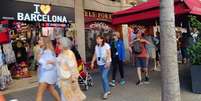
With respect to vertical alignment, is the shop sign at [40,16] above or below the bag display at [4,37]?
above

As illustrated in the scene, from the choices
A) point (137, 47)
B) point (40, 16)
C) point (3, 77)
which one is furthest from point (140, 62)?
point (40, 16)

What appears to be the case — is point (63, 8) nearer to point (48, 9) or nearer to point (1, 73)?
point (48, 9)

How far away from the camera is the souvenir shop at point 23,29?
1376 centimetres

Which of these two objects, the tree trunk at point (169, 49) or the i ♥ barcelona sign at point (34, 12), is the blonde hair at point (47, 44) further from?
the i ♥ barcelona sign at point (34, 12)

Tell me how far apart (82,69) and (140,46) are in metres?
2.04

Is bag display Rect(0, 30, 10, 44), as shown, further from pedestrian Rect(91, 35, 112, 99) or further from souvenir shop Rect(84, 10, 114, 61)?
souvenir shop Rect(84, 10, 114, 61)

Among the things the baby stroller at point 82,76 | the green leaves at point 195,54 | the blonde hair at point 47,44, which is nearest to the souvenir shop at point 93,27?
the baby stroller at point 82,76

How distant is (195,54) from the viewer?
10.4 meters

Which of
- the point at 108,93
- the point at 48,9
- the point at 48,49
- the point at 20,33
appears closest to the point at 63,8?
the point at 48,9

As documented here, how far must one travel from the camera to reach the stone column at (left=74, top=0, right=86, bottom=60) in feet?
58.9

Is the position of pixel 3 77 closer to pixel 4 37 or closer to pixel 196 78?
pixel 4 37

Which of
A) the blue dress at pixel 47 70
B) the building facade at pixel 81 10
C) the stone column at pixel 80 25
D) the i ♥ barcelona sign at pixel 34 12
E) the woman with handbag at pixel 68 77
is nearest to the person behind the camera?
the woman with handbag at pixel 68 77

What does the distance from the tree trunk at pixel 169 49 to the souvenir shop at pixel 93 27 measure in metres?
11.8

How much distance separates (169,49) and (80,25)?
Result: 11.5 meters
